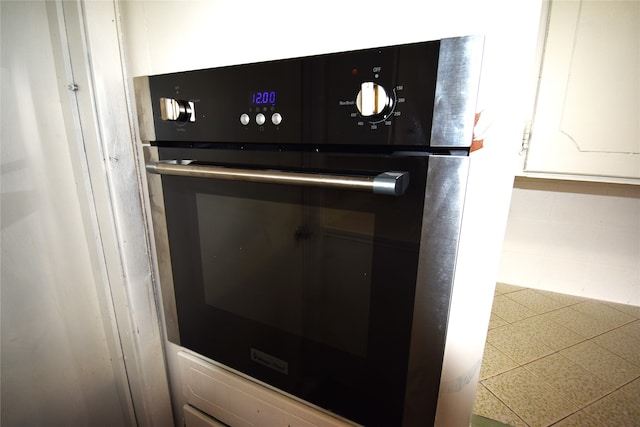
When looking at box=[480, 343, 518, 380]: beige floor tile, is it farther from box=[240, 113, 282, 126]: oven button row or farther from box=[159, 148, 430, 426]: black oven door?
box=[240, 113, 282, 126]: oven button row

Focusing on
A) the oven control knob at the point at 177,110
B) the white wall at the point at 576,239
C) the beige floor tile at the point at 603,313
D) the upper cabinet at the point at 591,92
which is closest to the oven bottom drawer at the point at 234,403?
the oven control knob at the point at 177,110

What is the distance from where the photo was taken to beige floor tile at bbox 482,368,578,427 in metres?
0.71

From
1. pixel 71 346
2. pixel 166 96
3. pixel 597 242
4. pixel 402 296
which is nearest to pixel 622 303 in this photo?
pixel 597 242

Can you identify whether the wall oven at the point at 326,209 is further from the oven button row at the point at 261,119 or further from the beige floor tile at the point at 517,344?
the beige floor tile at the point at 517,344

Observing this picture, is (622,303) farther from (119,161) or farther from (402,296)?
(119,161)

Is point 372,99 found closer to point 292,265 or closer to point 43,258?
point 292,265

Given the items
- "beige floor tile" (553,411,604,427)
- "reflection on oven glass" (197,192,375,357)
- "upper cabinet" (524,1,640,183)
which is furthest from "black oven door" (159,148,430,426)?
"upper cabinet" (524,1,640,183)

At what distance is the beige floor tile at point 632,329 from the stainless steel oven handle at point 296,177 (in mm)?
1320

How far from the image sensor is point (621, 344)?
94 cm

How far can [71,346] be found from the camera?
0.70 meters

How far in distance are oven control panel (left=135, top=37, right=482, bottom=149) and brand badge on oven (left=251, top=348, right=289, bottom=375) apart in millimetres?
409

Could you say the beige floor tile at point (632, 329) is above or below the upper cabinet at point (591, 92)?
below

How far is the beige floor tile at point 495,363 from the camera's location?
86 cm

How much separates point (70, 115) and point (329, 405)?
0.83m
